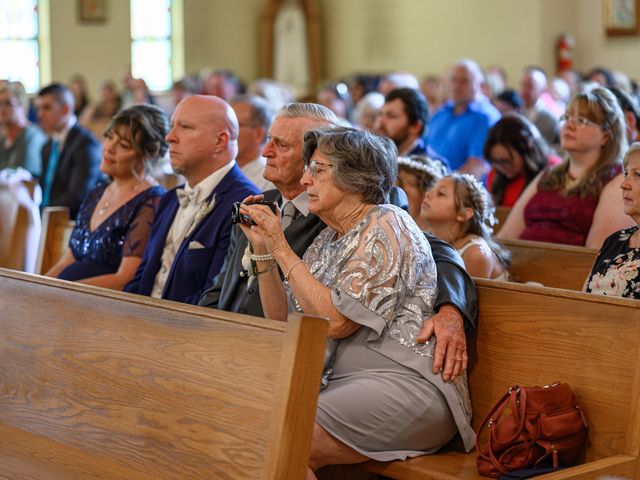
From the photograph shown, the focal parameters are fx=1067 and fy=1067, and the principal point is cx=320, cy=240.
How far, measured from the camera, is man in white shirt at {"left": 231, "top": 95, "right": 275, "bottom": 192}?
5.35 meters

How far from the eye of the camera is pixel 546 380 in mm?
3070

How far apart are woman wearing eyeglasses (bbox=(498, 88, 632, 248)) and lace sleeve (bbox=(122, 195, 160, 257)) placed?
1719 millimetres

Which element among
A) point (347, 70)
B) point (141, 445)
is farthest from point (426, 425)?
point (347, 70)

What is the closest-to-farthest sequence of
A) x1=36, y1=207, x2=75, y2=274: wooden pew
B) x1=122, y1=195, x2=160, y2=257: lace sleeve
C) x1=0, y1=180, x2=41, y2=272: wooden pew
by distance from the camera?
x1=122, y1=195, x2=160, y2=257: lace sleeve, x1=36, y1=207, x2=75, y2=274: wooden pew, x1=0, y1=180, x2=41, y2=272: wooden pew

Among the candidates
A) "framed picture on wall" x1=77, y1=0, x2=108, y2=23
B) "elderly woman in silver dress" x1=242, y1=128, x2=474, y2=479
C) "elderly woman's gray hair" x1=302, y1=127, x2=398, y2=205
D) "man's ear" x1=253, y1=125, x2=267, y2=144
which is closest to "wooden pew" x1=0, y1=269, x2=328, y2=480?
"elderly woman in silver dress" x1=242, y1=128, x2=474, y2=479

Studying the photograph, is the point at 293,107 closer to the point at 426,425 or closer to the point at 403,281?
the point at 403,281

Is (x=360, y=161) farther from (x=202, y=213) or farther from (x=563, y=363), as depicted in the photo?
(x=202, y=213)

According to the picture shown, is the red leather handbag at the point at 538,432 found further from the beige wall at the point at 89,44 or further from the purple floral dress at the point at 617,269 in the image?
the beige wall at the point at 89,44

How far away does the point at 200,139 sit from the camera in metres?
4.30

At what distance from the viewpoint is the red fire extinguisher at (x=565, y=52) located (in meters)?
14.2

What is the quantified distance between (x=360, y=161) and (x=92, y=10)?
48.6 feet

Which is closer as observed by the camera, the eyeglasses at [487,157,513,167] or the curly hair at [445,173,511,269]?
the curly hair at [445,173,511,269]

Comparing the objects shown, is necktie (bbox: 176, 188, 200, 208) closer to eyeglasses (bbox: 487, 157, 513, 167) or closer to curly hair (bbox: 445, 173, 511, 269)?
curly hair (bbox: 445, 173, 511, 269)

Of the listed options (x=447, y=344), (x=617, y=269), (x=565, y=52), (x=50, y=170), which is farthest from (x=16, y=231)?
(x=565, y=52)
